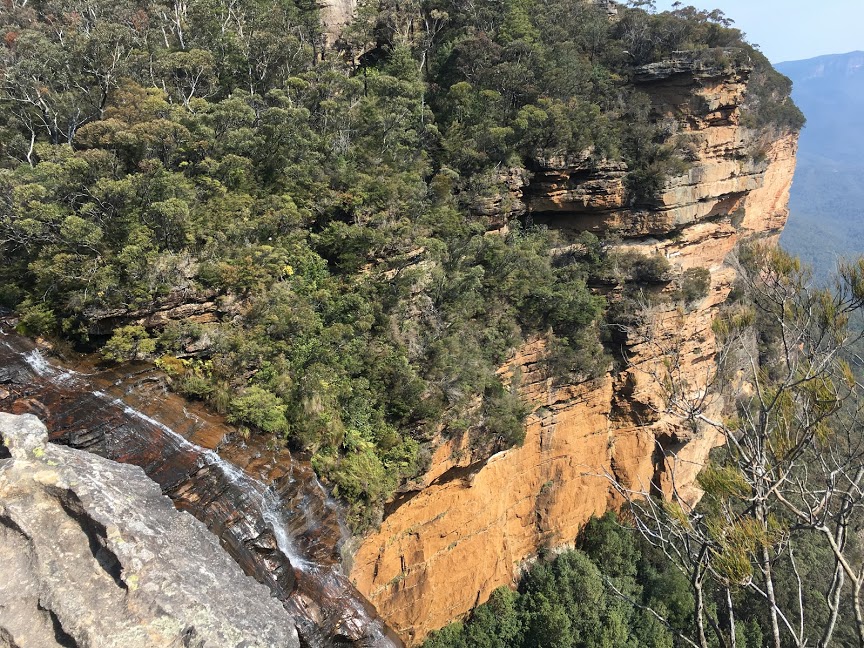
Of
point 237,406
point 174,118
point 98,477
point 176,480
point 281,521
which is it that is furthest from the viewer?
point 174,118

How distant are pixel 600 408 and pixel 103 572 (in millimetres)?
18609

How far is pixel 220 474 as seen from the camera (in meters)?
9.16

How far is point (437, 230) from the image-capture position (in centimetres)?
1788

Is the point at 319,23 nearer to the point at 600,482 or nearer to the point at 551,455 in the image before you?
the point at 551,455

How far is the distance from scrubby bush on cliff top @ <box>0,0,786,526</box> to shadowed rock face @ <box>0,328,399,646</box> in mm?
776

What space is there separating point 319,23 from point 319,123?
24.7 feet

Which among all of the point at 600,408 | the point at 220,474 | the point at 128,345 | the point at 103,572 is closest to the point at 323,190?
the point at 128,345

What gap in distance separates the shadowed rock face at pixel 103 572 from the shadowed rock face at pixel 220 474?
6.99ft

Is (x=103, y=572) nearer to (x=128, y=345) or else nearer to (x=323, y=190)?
(x=128, y=345)

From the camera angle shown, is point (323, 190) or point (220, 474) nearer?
point (220, 474)

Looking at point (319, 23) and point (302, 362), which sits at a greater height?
point (319, 23)

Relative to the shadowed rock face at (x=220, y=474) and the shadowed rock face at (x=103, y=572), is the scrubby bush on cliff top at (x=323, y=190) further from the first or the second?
the shadowed rock face at (x=103, y=572)

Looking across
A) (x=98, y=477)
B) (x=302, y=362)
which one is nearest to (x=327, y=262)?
(x=302, y=362)

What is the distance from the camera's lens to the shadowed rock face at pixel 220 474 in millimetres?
8445
